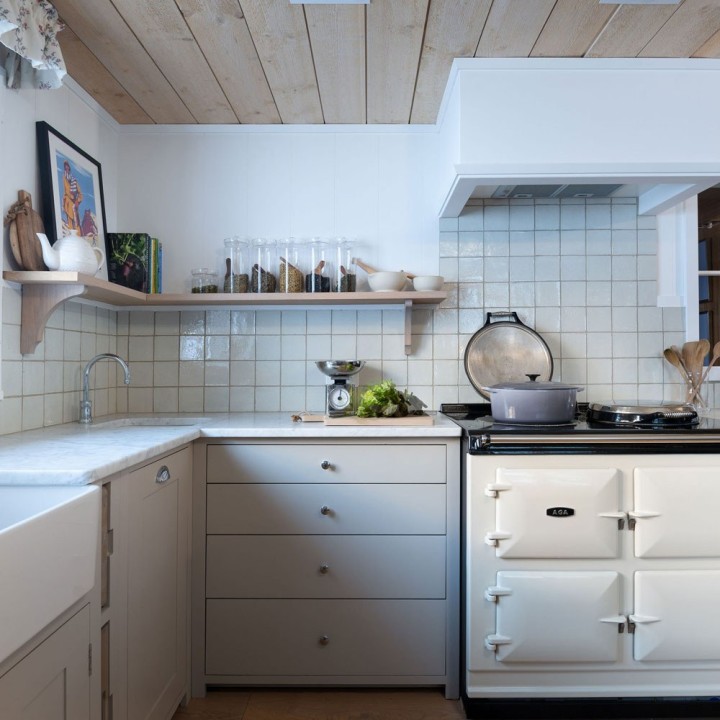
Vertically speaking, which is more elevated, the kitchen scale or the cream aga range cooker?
the kitchen scale

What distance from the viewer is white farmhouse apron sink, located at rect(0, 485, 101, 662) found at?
0.86 meters

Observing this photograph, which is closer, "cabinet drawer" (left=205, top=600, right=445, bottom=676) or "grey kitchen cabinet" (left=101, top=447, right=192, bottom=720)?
"grey kitchen cabinet" (left=101, top=447, right=192, bottom=720)

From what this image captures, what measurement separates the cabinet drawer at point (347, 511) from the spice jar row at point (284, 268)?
2.84ft

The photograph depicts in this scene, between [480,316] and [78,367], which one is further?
[480,316]

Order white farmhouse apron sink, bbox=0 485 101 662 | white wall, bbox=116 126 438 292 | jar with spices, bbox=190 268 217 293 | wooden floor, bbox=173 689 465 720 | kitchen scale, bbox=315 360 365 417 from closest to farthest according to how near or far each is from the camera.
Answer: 1. white farmhouse apron sink, bbox=0 485 101 662
2. wooden floor, bbox=173 689 465 720
3. kitchen scale, bbox=315 360 365 417
4. jar with spices, bbox=190 268 217 293
5. white wall, bbox=116 126 438 292

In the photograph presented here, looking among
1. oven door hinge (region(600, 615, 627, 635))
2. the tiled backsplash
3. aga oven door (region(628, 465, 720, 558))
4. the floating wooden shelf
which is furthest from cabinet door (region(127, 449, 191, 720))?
aga oven door (region(628, 465, 720, 558))

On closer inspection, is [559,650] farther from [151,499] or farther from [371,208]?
[371,208]

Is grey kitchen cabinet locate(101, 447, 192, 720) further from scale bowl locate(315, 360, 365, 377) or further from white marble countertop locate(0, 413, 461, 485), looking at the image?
scale bowl locate(315, 360, 365, 377)

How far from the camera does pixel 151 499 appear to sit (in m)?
1.62

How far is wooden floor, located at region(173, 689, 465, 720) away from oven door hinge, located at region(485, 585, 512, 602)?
1.31 ft

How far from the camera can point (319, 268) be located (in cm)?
245

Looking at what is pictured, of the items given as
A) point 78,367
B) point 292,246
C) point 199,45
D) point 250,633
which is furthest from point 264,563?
point 199,45

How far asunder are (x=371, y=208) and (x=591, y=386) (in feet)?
4.08

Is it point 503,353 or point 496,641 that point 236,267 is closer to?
point 503,353
